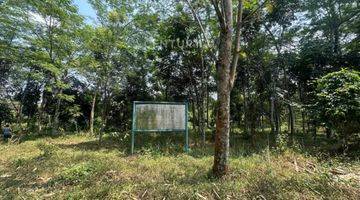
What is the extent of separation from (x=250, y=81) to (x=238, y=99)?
2004mm

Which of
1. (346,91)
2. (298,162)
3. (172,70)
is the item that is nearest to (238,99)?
(172,70)

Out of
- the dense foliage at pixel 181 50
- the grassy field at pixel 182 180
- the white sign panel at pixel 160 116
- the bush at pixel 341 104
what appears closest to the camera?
the grassy field at pixel 182 180

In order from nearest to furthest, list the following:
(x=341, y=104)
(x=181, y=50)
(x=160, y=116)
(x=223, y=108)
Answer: (x=223, y=108)
(x=341, y=104)
(x=160, y=116)
(x=181, y=50)

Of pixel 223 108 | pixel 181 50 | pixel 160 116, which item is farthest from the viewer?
pixel 181 50

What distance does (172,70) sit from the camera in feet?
55.1

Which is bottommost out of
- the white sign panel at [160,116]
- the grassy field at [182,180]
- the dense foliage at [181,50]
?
the grassy field at [182,180]

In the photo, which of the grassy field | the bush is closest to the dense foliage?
the bush

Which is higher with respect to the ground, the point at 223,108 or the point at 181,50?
the point at 181,50

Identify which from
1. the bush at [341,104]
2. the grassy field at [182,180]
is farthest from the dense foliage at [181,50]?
the grassy field at [182,180]

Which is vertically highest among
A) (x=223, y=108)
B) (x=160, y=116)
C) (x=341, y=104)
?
(x=341, y=104)

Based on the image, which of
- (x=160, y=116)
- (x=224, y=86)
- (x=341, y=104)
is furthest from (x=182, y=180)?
(x=341, y=104)

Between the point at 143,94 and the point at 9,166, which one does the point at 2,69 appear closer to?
the point at 143,94

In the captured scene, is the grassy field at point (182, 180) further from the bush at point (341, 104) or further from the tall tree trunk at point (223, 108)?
the bush at point (341, 104)

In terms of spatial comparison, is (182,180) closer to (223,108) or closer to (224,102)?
(223,108)
